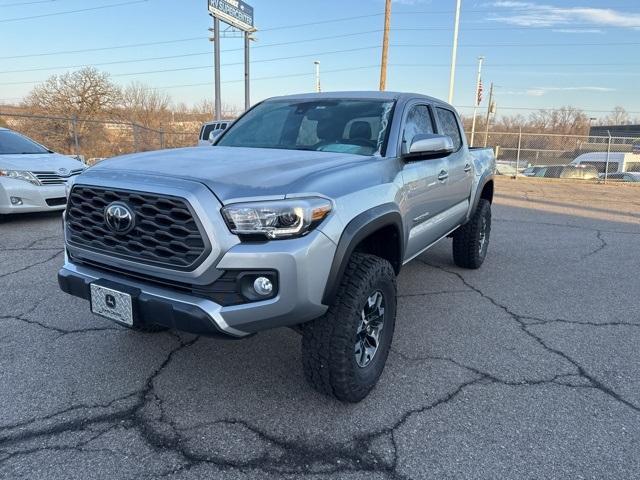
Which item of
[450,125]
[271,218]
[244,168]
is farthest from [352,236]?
[450,125]

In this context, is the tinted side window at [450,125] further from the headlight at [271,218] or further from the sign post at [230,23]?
the sign post at [230,23]

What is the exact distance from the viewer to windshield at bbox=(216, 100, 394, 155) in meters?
3.48

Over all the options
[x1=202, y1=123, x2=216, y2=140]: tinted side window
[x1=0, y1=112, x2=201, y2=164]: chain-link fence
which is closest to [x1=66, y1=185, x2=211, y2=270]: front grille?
[x1=202, y1=123, x2=216, y2=140]: tinted side window

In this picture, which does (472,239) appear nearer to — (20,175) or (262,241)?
(262,241)

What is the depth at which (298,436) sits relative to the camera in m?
2.51

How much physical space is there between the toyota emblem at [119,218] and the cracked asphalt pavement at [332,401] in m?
1.03

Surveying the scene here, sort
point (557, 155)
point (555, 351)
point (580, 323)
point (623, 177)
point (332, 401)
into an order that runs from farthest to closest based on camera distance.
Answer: point (557, 155) → point (623, 177) → point (580, 323) → point (555, 351) → point (332, 401)

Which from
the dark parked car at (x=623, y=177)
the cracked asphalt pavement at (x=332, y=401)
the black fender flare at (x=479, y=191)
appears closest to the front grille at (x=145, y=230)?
the cracked asphalt pavement at (x=332, y=401)

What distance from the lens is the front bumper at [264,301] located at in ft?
7.34

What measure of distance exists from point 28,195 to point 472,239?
6.42 meters

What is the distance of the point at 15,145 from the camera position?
27.0ft

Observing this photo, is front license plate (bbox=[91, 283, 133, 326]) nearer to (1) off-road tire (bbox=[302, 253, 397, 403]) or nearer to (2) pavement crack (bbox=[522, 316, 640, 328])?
(1) off-road tire (bbox=[302, 253, 397, 403])

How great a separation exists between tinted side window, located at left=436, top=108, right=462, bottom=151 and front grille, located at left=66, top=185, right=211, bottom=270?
3.17 meters

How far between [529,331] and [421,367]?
1230 millimetres
